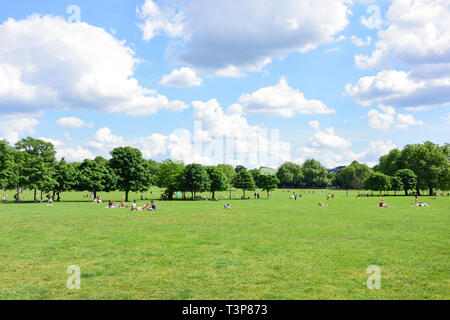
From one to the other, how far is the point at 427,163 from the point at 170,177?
297ft

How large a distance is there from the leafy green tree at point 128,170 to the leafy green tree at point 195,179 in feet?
33.5

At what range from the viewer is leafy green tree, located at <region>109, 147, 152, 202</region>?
73.2 meters

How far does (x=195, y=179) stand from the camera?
8075 centimetres

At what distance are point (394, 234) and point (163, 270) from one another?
18298 millimetres

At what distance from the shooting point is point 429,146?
113 meters

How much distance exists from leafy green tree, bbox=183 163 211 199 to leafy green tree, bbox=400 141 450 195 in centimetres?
7587

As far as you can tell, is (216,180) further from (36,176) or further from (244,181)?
(36,176)

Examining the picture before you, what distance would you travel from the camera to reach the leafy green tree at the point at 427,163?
102 metres

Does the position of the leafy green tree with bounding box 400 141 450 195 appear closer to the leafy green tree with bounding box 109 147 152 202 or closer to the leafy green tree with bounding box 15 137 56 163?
the leafy green tree with bounding box 109 147 152 202

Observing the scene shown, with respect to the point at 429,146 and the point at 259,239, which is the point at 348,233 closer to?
the point at 259,239

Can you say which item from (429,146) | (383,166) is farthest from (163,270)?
(383,166)

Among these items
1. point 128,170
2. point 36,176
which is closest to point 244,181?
point 128,170

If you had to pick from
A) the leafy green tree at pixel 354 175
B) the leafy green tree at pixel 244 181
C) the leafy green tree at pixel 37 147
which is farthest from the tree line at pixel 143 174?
the leafy green tree at pixel 354 175

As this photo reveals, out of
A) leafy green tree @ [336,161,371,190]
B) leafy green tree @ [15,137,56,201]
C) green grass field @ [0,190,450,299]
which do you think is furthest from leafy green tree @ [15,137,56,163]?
leafy green tree @ [336,161,371,190]
